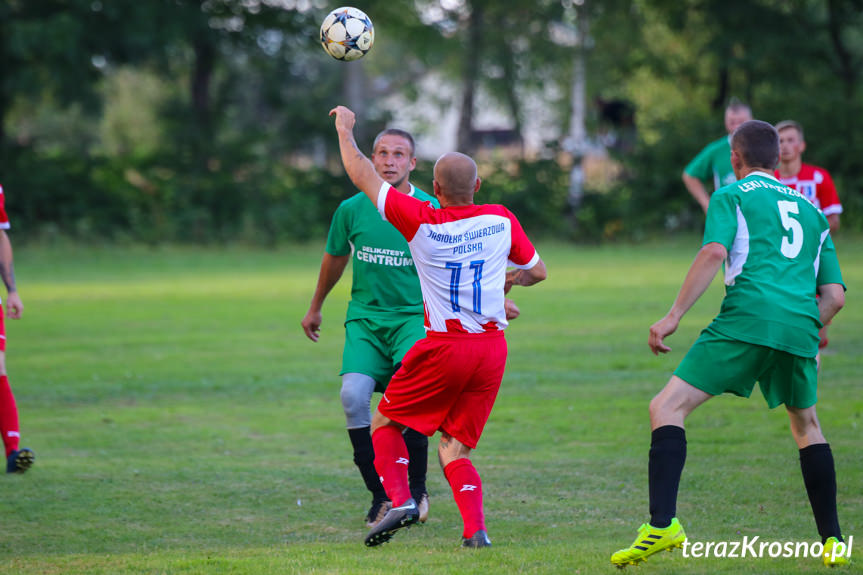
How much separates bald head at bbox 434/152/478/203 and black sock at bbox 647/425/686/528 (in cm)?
147

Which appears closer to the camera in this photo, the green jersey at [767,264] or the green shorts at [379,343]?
the green jersey at [767,264]

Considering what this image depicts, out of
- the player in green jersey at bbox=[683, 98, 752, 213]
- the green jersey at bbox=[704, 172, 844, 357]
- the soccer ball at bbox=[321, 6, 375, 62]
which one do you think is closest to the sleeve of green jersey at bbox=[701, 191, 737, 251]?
the green jersey at bbox=[704, 172, 844, 357]

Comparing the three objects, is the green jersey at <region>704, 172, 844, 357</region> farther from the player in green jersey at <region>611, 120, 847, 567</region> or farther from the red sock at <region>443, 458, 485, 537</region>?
the red sock at <region>443, 458, 485, 537</region>

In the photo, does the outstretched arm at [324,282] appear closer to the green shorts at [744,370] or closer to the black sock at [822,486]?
the green shorts at [744,370]

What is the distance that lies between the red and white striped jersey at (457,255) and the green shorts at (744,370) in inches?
38.5

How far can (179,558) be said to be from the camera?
17.1ft

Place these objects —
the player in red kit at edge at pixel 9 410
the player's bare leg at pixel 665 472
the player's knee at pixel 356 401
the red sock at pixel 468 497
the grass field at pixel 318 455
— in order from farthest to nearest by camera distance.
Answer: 1. the player in red kit at edge at pixel 9 410
2. the player's knee at pixel 356 401
3. the grass field at pixel 318 455
4. the red sock at pixel 468 497
5. the player's bare leg at pixel 665 472

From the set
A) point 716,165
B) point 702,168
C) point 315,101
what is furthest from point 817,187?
point 315,101

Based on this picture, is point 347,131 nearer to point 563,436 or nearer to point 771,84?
point 563,436

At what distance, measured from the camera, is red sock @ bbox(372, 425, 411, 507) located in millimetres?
5430

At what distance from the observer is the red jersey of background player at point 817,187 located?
991 cm

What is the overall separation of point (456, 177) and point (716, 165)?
6.28 m

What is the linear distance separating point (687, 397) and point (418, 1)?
34.3 metres

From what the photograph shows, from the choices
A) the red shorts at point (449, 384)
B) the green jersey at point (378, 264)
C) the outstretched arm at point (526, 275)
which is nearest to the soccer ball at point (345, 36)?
the green jersey at point (378, 264)
